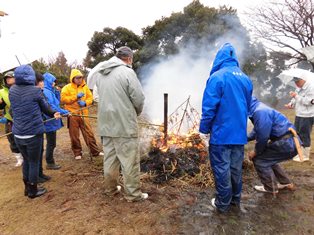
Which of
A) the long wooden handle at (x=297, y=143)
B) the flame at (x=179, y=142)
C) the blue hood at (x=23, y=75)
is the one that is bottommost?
the flame at (x=179, y=142)

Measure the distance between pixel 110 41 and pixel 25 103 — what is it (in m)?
10.9

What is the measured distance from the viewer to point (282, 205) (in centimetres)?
412

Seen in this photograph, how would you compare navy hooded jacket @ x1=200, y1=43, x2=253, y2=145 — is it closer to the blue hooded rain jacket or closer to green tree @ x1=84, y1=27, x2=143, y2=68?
the blue hooded rain jacket

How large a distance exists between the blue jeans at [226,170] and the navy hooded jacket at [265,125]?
1.49 ft

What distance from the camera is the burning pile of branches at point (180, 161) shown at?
5.05m

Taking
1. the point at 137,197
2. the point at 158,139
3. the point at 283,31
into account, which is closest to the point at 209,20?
the point at 283,31

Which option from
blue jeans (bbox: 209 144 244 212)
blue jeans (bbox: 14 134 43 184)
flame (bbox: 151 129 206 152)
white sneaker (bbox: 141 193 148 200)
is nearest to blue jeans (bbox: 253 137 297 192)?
blue jeans (bbox: 209 144 244 212)

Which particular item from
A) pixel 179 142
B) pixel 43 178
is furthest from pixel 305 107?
pixel 43 178

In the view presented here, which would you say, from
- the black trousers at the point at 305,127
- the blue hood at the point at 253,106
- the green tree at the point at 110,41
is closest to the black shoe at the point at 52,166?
the blue hood at the point at 253,106

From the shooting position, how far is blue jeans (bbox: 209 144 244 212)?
371 cm

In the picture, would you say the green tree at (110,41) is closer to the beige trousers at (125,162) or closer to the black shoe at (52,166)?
the black shoe at (52,166)

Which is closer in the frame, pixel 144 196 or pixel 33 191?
pixel 144 196

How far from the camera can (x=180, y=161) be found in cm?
538

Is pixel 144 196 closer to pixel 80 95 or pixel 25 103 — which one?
pixel 25 103
